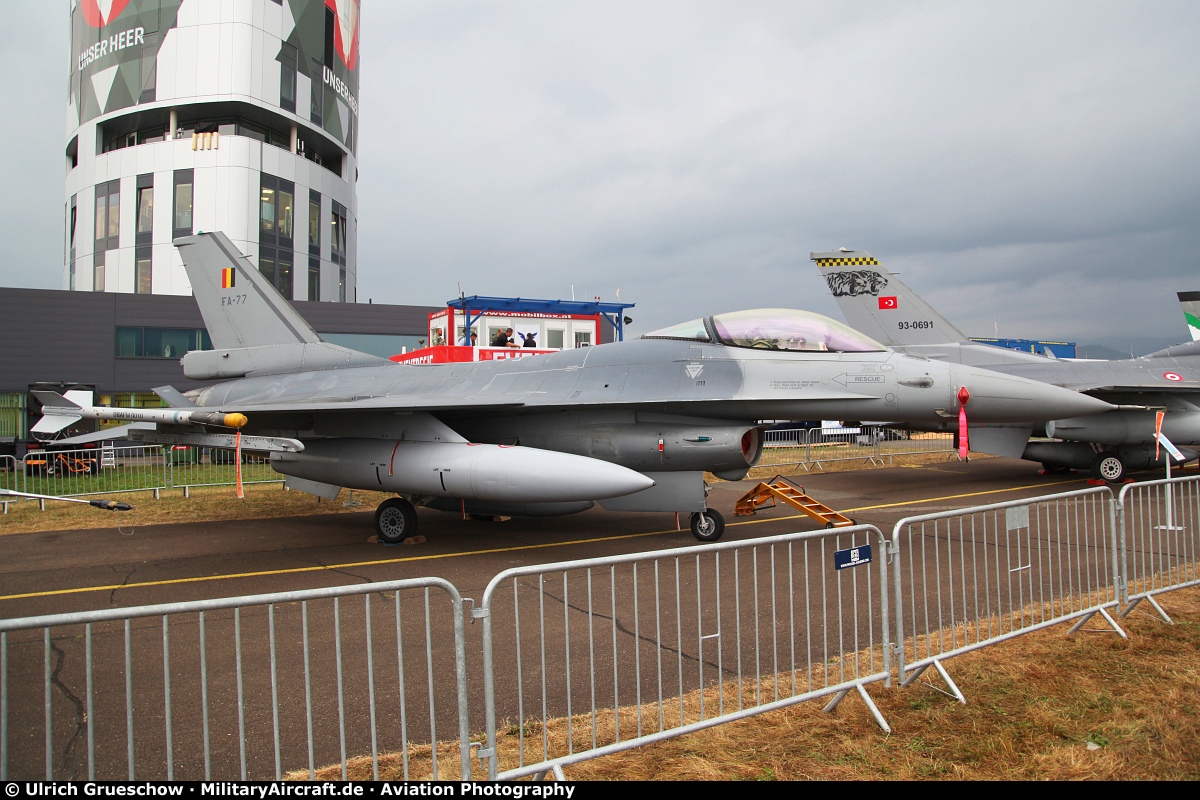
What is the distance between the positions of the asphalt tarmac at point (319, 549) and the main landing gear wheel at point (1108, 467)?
219cm

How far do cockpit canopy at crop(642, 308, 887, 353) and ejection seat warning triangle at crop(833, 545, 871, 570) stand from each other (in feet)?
15.3

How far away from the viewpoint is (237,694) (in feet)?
11.6

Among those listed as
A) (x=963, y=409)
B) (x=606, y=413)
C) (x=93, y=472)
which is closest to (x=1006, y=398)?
(x=963, y=409)

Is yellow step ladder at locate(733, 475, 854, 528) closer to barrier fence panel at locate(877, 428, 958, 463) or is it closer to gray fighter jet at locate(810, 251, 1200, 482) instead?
gray fighter jet at locate(810, 251, 1200, 482)

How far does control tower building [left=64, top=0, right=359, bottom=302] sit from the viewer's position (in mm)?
36312

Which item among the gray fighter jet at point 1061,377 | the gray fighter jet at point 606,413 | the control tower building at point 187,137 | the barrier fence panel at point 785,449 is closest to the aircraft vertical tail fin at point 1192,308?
the gray fighter jet at point 1061,377

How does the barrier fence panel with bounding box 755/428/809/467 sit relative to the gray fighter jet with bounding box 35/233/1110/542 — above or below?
below

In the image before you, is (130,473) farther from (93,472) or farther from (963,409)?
(963,409)

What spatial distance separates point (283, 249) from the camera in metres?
38.4

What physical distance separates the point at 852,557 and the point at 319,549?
706 cm

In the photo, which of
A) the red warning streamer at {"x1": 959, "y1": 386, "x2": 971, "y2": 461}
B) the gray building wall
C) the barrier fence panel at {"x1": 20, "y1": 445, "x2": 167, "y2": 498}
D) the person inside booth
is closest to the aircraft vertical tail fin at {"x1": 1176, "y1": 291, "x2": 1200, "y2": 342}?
the red warning streamer at {"x1": 959, "y1": 386, "x2": 971, "y2": 461}

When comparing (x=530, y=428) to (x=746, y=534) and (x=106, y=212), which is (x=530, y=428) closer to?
(x=746, y=534)

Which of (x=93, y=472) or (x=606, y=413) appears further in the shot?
(x=93, y=472)
